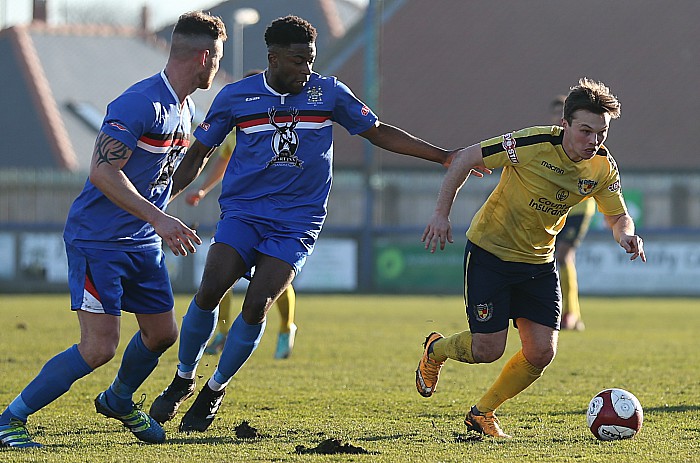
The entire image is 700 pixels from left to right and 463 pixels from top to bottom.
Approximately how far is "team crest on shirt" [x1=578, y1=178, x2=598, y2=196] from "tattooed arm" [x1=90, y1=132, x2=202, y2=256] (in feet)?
6.85

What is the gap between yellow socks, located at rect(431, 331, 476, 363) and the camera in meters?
6.55

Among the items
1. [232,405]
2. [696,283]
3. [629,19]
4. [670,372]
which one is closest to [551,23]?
[629,19]

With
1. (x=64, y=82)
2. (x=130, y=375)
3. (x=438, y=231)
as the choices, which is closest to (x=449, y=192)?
(x=438, y=231)

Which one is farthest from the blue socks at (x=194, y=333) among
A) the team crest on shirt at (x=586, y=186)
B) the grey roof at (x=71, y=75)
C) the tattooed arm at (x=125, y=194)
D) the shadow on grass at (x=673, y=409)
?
the grey roof at (x=71, y=75)

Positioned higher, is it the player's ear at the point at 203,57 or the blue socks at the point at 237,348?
the player's ear at the point at 203,57

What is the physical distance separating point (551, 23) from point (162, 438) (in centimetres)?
2925

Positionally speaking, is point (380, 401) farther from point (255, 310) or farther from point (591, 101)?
point (591, 101)

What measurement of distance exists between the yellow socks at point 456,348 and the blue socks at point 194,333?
52.6 inches

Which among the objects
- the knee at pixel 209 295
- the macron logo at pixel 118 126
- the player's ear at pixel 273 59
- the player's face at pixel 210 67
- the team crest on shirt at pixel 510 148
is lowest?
the knee at pixel 209 295

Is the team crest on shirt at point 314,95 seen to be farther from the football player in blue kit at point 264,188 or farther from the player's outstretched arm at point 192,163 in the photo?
the player's outstretched arm at point 192,163

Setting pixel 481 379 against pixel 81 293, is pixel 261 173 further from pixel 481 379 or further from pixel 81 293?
pixel 481 379

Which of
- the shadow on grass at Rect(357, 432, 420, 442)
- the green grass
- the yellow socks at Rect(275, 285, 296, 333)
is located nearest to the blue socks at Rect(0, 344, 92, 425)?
the green grass

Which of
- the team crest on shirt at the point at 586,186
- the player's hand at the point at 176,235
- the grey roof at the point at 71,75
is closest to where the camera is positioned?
the player's hand at the point at 176,235

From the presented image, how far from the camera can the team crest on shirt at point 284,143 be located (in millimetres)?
6363
